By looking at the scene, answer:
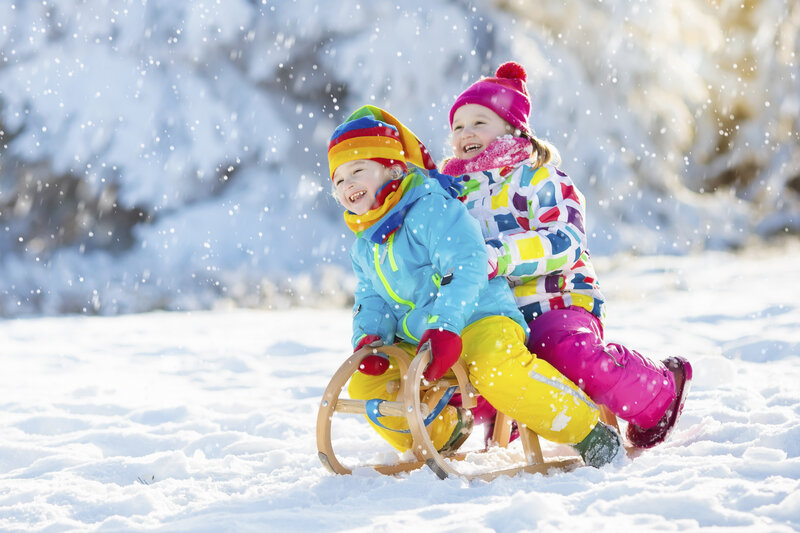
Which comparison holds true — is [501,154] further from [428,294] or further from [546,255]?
[428,294]

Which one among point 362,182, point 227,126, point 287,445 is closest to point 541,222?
point 362,182

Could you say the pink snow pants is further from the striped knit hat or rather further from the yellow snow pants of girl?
the striped knit hat

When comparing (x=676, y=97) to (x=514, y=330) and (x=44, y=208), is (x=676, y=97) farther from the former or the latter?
(x=514, y=330)

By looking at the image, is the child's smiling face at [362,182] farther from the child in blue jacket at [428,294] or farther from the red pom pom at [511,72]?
the red pom pom at [511,72]

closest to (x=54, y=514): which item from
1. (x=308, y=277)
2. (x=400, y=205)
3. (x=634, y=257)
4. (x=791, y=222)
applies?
(x=400, y=205)

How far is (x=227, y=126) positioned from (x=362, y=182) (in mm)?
7497

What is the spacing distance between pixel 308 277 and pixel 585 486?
7.25m

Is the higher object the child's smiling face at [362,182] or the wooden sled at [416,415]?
the child's smiling face at [362,182]

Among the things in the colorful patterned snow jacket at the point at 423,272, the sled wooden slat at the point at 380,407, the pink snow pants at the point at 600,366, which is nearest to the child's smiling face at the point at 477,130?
A: the colorful patterned snow jacket at the point at 423,272

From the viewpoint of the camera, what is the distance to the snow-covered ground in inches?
74.9

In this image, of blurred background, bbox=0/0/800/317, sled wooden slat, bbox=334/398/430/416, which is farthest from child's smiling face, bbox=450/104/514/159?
blurred background, bbox=0/0/800/317

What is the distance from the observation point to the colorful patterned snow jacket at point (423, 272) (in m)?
2.33

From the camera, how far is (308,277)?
9172mm

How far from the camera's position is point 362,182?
2.52 metres
